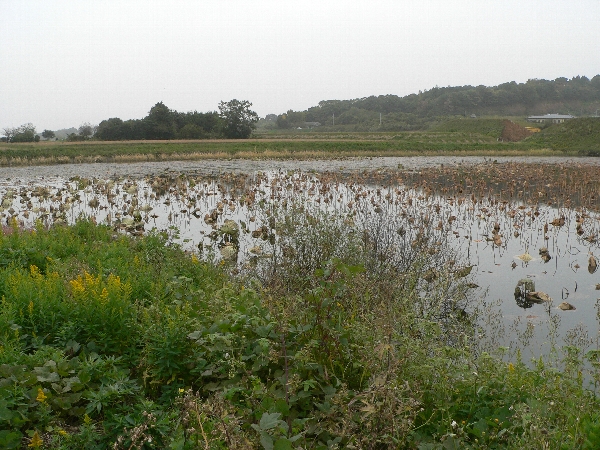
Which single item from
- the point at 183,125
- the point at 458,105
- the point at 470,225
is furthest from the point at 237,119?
the point at 458,105

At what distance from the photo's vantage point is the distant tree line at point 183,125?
165ft

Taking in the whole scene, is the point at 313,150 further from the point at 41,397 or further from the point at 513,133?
the point at 41,397

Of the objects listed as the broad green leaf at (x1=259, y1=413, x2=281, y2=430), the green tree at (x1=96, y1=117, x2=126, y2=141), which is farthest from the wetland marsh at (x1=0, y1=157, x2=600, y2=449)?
the green tree at (x1=96, y1=117, x2=126, y2=141)

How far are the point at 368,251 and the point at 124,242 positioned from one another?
370 cm

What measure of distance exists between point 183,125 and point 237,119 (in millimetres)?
5671

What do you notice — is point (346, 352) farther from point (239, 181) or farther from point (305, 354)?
point (239, 181)

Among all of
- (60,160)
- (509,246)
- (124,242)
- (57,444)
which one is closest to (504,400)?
(57,444)

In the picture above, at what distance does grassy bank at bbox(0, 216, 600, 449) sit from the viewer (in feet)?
8.80

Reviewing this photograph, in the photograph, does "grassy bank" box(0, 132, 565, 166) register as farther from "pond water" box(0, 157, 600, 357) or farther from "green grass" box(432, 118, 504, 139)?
"green grass" box(432, 118, 504, 139)

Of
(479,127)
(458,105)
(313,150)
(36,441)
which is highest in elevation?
(458,105)

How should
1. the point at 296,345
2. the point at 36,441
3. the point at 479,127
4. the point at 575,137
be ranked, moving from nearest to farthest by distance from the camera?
A: the point at 36,441, the point at 296,345, the point at 575,137, the point at 479,127

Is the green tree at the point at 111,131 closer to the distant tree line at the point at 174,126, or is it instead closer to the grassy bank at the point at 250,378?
the distant tree line at the point at 174,126

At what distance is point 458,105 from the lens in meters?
104

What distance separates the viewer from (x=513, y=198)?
1552 cm
